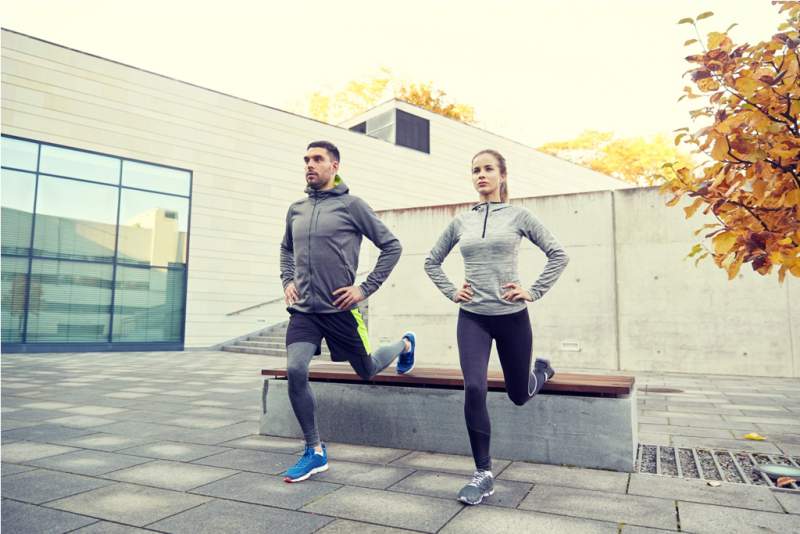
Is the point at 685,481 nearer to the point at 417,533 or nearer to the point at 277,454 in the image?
the point at 417,533

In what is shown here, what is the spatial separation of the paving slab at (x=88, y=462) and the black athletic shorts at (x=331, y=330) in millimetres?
1497

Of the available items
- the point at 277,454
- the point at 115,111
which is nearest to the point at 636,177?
the point at 115,111

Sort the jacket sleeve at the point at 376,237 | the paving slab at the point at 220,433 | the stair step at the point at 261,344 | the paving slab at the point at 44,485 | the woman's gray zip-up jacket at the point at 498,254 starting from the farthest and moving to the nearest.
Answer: the stair step at the point at 261,344, the paving slab at the point at 220,433, the jacket sleeve at the point at 376,237, the woman's gray zip-up jacket at the point at 498,254, the paving slab at the point at 44,485

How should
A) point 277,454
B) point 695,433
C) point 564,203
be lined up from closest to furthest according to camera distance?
point 277,454
point 695,433
point 564,203

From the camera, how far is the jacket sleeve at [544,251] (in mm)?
3615

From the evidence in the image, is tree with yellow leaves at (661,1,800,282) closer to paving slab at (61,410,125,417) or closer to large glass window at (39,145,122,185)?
paving slab at (61,410,125,417)

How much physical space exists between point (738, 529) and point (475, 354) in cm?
157

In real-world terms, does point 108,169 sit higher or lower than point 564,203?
higher

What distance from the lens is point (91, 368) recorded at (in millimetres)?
11117

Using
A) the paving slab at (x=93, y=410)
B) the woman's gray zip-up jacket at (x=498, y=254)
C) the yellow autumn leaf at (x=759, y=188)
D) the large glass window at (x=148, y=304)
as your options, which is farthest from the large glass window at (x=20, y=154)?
the yellow autumn leaf at (x=759, y=188)

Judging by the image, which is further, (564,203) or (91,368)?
(564,203)

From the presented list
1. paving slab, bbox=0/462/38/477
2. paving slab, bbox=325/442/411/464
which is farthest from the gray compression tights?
paving slab, bbox=0/462/38/477

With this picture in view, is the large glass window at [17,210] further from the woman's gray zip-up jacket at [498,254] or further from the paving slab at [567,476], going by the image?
the paving slab at [567,476]

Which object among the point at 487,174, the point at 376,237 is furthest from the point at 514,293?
the point at 376,237
